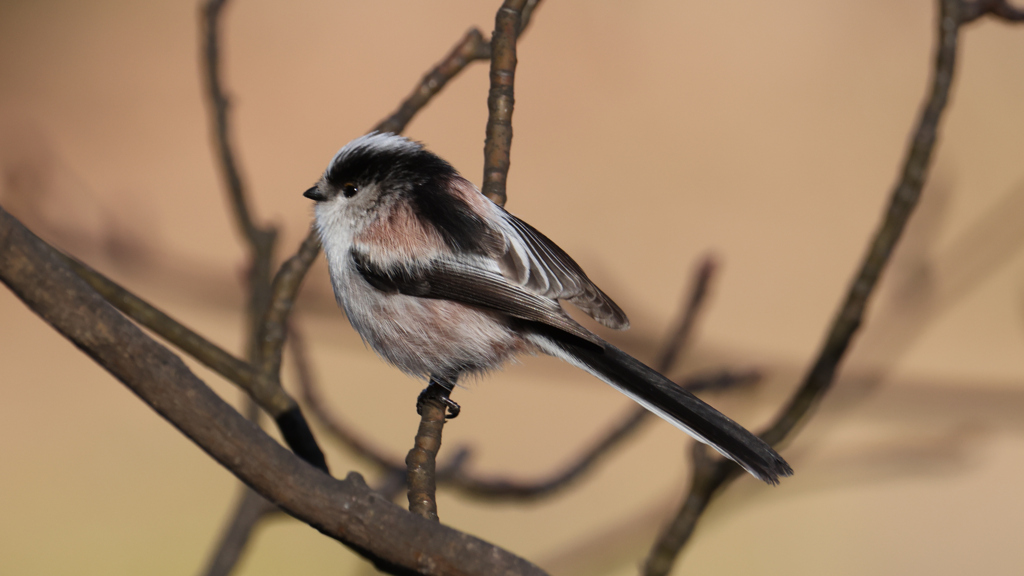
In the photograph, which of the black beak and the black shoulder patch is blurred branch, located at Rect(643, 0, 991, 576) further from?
the black beak

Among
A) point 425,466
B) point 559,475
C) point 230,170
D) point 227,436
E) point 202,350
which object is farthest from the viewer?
point 559,475

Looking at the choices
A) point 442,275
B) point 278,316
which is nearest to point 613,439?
point 442,275

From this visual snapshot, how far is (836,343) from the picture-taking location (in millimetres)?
1242

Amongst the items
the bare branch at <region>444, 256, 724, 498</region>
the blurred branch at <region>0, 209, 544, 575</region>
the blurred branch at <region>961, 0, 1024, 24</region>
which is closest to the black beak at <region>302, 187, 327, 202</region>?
the bare branch at <region>444, 256, 724, 498</region>

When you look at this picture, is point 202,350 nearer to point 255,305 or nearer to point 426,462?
point 255,305

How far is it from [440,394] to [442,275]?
0.69 ft

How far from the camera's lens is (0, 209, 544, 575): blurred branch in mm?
714

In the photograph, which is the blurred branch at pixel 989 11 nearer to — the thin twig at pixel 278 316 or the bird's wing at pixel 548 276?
the bird's wing at pixel 548 276

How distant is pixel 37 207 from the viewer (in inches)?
72.0

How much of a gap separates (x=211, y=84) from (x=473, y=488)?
0.94 meters

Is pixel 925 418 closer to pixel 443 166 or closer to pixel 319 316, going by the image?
pixel 443 166

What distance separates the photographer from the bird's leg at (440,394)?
1271 millimetres

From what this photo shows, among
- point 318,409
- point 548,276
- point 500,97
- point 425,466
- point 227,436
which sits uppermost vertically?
point 500,97

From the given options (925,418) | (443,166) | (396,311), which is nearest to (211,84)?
(443,166)
